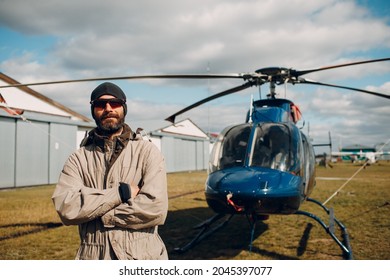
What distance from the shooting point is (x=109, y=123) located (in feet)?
6.82

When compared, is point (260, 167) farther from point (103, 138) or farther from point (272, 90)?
point (103, 138)

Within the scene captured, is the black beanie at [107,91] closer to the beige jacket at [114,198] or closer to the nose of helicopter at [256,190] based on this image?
the beige jacket at [114,198]

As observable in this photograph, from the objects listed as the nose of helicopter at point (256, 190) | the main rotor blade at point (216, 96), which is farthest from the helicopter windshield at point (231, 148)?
the main rotor blade at point (216, 96)

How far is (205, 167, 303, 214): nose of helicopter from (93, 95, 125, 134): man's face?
6.90 feet

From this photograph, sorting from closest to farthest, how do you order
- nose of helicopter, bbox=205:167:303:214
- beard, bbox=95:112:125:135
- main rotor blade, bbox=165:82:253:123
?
beard, bbox=95:112:125:135
nose of helicopter, bbox=205:167:303:214
main rotor blade, bbox=165:82:253:123

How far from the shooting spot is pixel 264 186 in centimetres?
379

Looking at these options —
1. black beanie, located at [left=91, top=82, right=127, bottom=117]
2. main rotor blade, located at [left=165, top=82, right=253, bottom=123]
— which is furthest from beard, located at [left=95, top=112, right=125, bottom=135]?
main rotor blade, located at [left=165, top=82, right=253, bottom=123]

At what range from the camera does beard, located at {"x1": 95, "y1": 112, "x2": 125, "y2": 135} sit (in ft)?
6.80

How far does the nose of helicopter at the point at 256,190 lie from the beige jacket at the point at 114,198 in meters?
1.79

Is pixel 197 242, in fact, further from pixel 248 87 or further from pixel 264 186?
pixel 248 87

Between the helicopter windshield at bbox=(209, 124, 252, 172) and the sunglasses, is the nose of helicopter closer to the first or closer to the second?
the helicopter windshield at bbox=(209, 124, 252, 172)

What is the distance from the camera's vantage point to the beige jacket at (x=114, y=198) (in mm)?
1903

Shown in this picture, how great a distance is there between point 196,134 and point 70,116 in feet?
51.4
